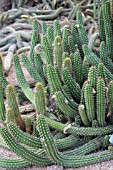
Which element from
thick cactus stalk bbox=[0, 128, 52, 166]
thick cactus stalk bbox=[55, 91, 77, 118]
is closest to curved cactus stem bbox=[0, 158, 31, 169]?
thick cactus stalk bbox=[0, 128, 52, 166]

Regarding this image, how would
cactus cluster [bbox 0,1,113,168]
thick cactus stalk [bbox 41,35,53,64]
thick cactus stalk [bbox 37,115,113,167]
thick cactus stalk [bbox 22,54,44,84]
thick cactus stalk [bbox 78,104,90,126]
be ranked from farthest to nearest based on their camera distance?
1. thick cactus stalk [bbox 22,54,44,84]
2. thick cactus stalk [bbox 41,35,53,64]
3. thick cactus stalk [bbox 78,104,90,126]
4. cactus cluster [bbox 0,1,113,168]
5. thick cactus stalk [bbox 37,115,113,167]

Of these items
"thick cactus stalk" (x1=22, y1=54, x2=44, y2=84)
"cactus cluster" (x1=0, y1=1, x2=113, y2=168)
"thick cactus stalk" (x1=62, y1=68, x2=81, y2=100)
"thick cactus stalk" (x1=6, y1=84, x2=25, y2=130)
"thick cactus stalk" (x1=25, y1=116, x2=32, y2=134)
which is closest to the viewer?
"cactus cluster" (x1=0, y1=1, x2=113, y2=168)

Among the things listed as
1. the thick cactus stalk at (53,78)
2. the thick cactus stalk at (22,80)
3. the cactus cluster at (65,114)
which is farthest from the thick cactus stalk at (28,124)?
the thick cactus stalk at (53,78)

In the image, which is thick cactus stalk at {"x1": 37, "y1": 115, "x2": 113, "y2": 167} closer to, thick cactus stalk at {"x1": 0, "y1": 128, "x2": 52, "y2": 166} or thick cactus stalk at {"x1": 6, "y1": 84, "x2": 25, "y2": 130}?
thick cactus stalk at {"x1": 0, "y1": 128, "x2": 52, "y2": 166}

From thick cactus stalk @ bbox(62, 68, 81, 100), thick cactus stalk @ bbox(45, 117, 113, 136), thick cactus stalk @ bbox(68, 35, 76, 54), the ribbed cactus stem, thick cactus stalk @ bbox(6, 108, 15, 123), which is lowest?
thick cactus stalk @ bbox(45, 117, 113, 136)

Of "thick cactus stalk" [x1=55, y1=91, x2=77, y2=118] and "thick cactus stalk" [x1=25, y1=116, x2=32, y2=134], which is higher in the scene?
"thick cactus stalk" [x1=55, y1=91, x2=77, y2=118]

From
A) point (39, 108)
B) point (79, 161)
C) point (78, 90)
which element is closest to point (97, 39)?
point (78, 90)

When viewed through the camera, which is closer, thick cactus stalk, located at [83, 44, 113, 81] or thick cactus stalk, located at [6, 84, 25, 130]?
thick cactus stalk, located at [6, 84, 25, 130]

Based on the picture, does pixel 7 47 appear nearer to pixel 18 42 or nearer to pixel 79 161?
pixel 18 42
